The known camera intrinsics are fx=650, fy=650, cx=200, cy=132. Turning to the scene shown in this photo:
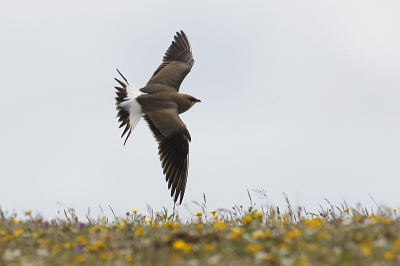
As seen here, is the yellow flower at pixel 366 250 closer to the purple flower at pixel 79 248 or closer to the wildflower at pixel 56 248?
the purple flower at pixel 79 248

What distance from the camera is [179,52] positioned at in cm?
1339

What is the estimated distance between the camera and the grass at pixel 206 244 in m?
4.77

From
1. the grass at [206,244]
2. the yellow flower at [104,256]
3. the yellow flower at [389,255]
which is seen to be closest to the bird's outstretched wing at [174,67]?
the grass at [206,244]

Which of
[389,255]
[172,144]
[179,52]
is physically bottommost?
[389,255]

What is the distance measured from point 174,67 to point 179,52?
42.3 inches

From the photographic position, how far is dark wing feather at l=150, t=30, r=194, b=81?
1306 centimetres

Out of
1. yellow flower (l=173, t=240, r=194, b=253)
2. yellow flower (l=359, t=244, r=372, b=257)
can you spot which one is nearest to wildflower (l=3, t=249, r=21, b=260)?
yellow flower (l=173, t=240, r=194, b=253)

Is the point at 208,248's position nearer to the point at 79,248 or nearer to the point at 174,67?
the point at 79,248

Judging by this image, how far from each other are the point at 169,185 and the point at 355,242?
17.9 ft

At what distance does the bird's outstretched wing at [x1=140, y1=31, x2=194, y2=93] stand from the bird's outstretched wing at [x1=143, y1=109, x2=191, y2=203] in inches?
27.6

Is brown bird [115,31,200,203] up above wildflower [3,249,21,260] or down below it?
above

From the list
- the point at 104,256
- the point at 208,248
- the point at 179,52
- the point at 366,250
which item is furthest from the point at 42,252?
the point at 179,52

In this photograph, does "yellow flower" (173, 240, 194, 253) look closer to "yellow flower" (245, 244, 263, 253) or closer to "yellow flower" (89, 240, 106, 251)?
"yellow flower" (245, 244, 263, 253)

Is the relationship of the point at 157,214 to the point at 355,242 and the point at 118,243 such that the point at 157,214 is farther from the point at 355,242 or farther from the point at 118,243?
the point at 355,242
